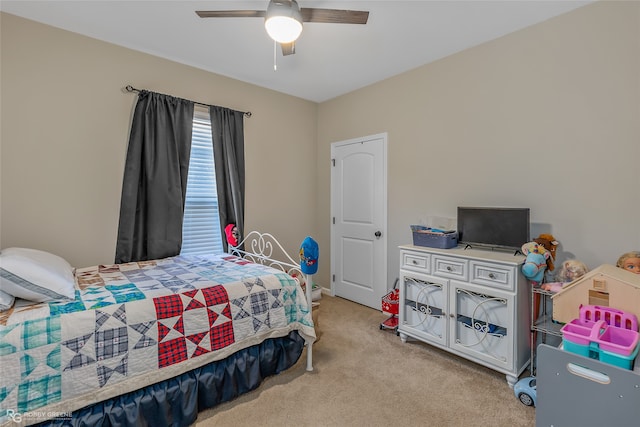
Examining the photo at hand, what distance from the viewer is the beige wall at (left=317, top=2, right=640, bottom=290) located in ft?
6.78

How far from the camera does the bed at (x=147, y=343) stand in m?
1.39

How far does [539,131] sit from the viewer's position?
241 centimetres

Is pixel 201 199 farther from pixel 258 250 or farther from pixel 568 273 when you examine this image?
pixel 568 273

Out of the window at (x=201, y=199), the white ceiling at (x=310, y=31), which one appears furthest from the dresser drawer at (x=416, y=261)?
the window at (x=201, y=199)

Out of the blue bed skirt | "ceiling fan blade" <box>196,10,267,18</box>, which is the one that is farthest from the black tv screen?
"ceiling fan blade" <box>196,10,267,18</box>

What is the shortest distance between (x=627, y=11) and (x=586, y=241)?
1539 mm

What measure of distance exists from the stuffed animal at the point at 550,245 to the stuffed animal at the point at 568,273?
0.08m

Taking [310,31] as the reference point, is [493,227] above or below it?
below

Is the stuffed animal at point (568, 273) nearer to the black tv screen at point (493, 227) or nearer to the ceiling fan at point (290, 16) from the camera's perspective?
the black tv screen at point (493, 227)

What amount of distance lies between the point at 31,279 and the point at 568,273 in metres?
3.20

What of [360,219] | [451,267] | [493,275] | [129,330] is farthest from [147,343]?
[360,219]

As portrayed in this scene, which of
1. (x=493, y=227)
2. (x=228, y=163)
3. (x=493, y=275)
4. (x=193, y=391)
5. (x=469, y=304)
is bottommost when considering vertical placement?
(x=193, y=391)

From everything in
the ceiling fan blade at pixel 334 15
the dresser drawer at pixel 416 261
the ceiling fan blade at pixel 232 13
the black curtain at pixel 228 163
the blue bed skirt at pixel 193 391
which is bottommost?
the blue bed skirt at pixel 193 391

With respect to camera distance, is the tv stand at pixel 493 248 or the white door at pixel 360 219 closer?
the tv stand at pixel 493 248
